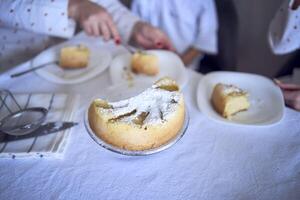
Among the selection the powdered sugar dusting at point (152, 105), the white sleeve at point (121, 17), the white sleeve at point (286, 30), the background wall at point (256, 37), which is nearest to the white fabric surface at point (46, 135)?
the powdered sugar dusting at point (152, 105)

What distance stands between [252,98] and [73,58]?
1.56 ft

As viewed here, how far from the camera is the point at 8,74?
2.54 ft

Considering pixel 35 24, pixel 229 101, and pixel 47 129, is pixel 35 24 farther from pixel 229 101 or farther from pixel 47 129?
pixel 229 101

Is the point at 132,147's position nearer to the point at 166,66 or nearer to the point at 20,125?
the point at 20,125

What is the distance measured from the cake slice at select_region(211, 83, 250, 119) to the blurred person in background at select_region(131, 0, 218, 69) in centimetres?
66

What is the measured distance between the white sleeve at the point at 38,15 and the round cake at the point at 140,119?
460mm

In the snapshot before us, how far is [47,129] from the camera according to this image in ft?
1.92

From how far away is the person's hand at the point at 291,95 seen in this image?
0.66 m

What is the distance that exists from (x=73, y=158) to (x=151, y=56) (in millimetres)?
353

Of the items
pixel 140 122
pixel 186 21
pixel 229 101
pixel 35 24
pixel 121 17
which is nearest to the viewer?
pixel 140 122

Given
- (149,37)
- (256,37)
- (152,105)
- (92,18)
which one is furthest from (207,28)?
(152,105)

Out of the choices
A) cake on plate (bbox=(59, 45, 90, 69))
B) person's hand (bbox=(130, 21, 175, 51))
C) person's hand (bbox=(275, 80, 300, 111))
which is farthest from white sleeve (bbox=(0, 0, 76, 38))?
person's hand (bbox=(275, 80, 300, 111))

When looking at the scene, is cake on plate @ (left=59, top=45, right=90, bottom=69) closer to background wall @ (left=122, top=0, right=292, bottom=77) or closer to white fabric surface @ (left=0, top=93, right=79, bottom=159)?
white fabric surface @ (left=0, top=93, right=79, bottom=159)

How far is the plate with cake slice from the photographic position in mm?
477
